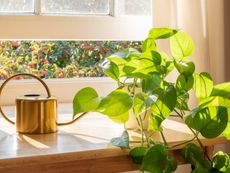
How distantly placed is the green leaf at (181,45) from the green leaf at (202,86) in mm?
65

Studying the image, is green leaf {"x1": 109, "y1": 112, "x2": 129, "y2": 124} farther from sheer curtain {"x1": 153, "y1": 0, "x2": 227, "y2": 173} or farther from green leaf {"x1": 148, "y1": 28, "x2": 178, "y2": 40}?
sheer curtain {"x1": 153, "y1": 0, "x2": 227, "y2": 173}

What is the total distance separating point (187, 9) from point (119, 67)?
44cm

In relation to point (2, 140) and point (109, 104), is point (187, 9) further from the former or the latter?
point (2, 140)

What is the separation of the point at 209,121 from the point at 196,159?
0.34ft

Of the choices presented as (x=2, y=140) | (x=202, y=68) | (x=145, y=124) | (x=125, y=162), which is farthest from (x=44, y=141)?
(x=202, y=68)

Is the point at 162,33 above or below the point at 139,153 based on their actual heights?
above

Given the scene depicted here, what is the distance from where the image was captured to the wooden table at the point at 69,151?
110cm

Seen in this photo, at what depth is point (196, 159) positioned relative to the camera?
121 cm

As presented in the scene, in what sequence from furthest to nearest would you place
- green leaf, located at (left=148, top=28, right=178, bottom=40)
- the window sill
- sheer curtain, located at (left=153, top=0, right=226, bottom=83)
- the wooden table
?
the window sill → sheer curtain, located at (left=153, top=0, right=226, bottom=83) → green leaf, located at (left=148, top=28, right=178, bottom=40) → the wooden table

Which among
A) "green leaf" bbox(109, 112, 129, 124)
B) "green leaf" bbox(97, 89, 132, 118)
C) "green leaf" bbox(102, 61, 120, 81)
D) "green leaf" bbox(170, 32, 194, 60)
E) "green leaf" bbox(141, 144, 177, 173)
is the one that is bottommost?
"green leaf" bbox(141, 144, 177, 173)

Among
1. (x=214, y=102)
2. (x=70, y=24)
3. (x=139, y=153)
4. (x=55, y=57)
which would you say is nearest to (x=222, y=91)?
(x=214, y=102)

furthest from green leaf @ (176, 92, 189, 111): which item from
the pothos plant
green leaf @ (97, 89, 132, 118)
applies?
green leaf @ (97, 89, 132, 118)

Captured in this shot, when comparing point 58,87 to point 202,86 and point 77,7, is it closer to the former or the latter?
point 77,7

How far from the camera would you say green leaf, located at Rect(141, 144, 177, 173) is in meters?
1.14
